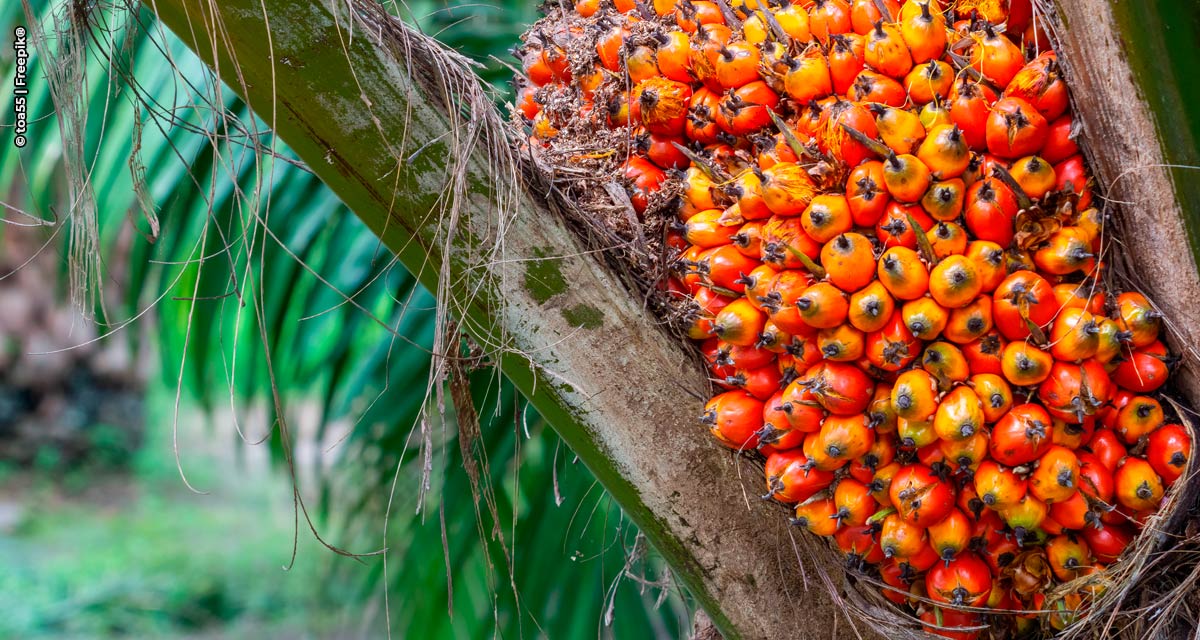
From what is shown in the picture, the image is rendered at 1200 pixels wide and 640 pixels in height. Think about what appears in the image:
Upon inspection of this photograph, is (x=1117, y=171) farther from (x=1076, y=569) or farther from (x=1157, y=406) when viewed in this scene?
(x=1076, y=569)

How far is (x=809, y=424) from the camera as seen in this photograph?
1.02 meters

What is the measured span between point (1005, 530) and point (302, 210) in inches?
57.7

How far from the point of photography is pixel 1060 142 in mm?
1015

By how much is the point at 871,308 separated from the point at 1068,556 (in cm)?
34

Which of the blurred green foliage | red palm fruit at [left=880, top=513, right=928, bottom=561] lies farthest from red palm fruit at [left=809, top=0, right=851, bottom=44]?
the blurred green foliage

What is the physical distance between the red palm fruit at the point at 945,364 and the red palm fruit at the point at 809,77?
0.32 metres

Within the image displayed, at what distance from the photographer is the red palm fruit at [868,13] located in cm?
109

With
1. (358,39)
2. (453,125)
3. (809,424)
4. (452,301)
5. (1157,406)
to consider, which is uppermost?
(358,39)

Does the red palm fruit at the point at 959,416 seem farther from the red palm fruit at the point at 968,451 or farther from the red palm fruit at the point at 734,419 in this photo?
the red palm fruit at the point at 734,419

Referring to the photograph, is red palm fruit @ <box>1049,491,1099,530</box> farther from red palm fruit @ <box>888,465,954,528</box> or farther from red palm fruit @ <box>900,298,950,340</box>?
red palm fruit @ <box>900,298,950,340</box>

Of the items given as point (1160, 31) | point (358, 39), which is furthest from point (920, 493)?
point (358, 39)

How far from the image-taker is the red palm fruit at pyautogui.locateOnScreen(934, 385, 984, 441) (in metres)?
0.96

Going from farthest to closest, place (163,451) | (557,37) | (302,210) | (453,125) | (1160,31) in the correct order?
(163,451) < (302,210) < (557,37) < (453,125) < (1160,31)

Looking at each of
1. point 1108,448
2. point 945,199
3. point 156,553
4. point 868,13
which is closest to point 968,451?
point 1108,448
